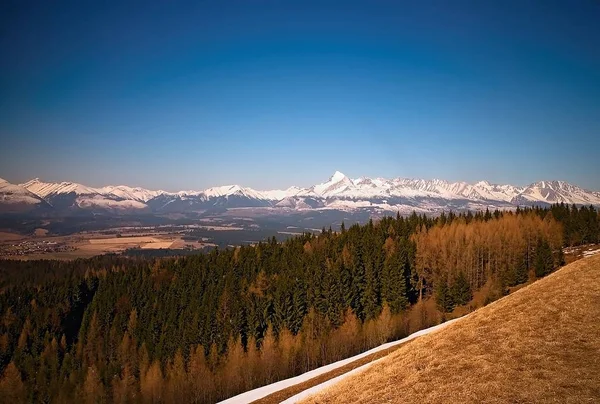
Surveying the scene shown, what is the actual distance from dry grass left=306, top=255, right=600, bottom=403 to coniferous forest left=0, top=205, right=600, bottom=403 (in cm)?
5575

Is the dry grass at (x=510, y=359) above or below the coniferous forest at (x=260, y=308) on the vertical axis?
above

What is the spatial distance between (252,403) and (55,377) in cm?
8694

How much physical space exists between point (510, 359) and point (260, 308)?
86.6 m

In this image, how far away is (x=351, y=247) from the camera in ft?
390

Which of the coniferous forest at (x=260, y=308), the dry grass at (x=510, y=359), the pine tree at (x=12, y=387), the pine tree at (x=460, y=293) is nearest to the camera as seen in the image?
the dry grass at (x=510, y=359)

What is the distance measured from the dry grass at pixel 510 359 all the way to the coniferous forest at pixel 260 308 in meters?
55.7

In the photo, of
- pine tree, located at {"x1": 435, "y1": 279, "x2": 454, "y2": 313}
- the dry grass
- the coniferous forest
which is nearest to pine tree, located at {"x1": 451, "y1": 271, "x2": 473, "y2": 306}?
the coniferous forest

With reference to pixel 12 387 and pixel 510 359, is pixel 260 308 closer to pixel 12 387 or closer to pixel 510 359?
pixel 12 387

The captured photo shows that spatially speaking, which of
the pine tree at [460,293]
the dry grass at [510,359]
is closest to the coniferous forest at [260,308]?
the pine tree at [460,293]

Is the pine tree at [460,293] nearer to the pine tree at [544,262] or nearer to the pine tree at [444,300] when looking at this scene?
the pine tree at [444,300]

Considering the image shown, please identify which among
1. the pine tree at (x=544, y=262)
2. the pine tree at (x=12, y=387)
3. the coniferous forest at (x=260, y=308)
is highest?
the pine tree at (x=544, y=262)

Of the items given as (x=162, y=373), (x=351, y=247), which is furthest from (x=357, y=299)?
(x=162, y=373)

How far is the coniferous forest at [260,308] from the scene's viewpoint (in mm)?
88688

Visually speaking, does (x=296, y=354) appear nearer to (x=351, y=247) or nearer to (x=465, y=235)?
(x=351, y=247)
